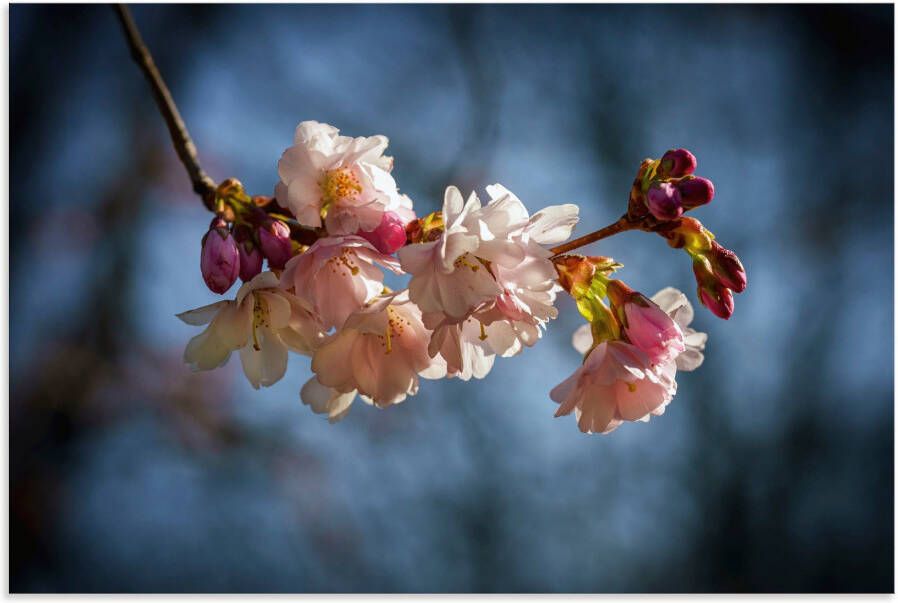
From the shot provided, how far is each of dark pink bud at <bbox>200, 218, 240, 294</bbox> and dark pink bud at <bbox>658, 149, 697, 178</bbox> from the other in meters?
0.43

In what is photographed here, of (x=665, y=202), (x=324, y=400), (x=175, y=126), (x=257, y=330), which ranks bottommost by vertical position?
(x=324, y=400)

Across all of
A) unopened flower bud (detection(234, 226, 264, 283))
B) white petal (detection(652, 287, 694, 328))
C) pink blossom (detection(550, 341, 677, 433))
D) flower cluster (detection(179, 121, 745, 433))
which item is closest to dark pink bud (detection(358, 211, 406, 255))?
flower cluster (detection(179, 121, 745, 433))

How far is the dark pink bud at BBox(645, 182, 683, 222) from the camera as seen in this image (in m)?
0.71

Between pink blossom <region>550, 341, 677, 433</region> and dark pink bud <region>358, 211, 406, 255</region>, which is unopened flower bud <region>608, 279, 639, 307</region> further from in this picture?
dark pink bud <region>358, 211, 406, 255</region>

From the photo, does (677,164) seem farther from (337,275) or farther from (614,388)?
(337,275)

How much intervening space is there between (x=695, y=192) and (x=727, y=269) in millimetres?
85

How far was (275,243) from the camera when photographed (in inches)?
31.0

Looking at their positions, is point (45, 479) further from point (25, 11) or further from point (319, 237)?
point (319, 237)

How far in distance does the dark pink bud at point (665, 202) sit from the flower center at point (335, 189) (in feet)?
0.97

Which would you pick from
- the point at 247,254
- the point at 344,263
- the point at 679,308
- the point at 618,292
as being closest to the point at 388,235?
the point at 344,263

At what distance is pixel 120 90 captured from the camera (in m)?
4.08

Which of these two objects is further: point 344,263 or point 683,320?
point 683,320

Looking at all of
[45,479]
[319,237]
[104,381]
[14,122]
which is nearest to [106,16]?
[14,122]

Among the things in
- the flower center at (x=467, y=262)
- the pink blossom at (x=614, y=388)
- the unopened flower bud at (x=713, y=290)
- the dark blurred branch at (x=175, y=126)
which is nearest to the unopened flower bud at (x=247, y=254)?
the dark blurred branch at (x=175, y=126)
